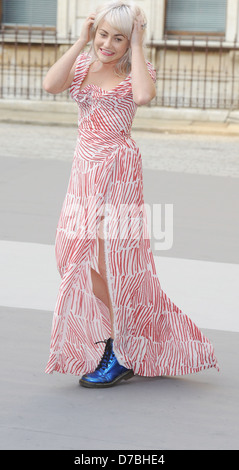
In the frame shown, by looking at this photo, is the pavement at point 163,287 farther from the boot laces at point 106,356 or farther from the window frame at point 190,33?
the window frame at point 190,33

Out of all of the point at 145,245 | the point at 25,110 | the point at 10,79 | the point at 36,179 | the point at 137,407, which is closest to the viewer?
the point at 137,407

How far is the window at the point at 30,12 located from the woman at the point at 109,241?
18382 mm

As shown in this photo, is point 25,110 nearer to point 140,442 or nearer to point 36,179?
point 36,179

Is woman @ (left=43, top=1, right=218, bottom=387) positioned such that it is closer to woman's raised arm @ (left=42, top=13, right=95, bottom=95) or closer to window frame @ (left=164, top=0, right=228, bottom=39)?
woman's raised arm @ (left=42, top=13, right=95, bottom=95)

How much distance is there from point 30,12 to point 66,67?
1869 cm

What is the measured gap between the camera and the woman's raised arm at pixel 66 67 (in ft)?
14.4

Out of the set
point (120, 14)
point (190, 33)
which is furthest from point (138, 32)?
point (190, 33)

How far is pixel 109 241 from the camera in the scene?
4445mm

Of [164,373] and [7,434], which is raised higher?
[164,373]

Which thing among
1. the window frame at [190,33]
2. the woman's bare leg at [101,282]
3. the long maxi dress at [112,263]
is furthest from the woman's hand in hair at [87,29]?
the window frame at [190,33]

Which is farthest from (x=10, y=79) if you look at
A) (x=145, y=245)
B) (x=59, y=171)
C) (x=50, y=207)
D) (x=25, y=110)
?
(x=145, y=245)
